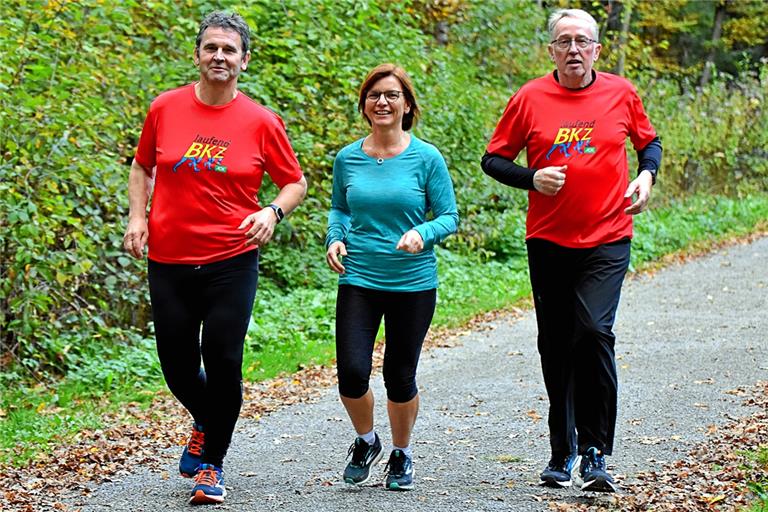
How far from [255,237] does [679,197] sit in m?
18.1

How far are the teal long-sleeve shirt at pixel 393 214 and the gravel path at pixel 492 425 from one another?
1077 millimetres

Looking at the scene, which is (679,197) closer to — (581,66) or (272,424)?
(272,424)

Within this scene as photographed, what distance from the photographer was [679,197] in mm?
22078

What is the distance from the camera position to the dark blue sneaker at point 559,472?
5.47 m

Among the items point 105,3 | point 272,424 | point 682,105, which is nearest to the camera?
point 272,424

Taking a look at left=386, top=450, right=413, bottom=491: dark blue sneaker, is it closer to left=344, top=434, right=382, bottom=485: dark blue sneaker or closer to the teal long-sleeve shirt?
left=344, top=434, right=382, bottom=485: dark blue sneaker

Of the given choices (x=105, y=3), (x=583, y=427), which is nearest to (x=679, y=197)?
(x=105, y=3)

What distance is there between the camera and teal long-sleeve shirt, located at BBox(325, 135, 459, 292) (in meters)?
5.39

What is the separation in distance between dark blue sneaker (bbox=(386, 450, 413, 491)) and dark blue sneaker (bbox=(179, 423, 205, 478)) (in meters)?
0.96

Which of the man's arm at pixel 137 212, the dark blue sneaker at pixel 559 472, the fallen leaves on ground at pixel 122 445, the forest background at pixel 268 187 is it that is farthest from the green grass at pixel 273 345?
the dark blue sneaker at pixel 559 472

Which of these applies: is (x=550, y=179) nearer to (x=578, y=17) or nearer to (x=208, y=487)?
(x=578, y=17)

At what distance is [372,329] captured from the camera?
550 cm

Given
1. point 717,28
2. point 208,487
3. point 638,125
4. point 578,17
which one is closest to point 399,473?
point 208,487

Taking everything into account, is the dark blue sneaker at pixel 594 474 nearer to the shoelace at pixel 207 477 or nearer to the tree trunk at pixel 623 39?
the shoelace at pixel 207 477
